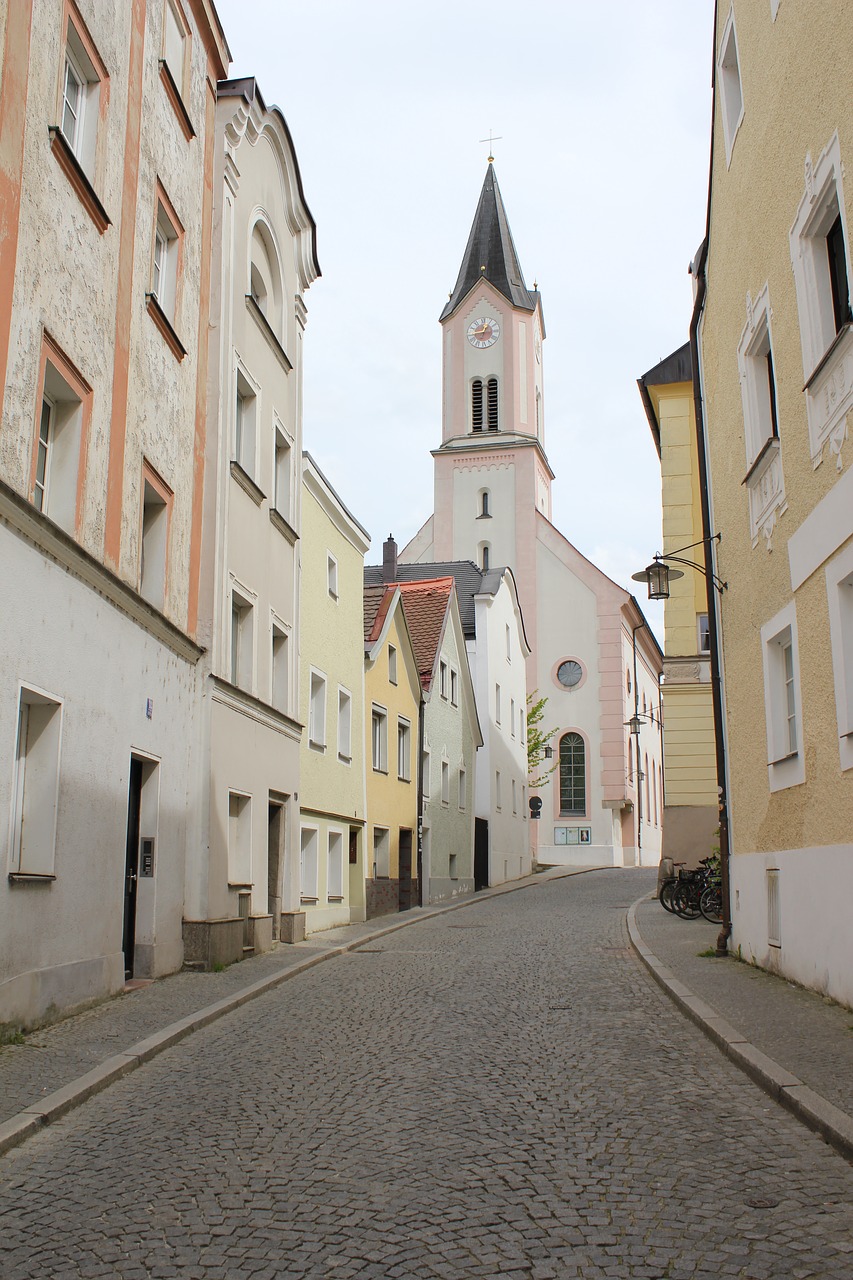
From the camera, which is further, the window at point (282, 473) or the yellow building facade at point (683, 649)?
the yellow building facade at point (683, 649)

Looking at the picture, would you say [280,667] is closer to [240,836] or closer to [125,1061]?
[240,836]

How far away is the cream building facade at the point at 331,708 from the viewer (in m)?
20.4

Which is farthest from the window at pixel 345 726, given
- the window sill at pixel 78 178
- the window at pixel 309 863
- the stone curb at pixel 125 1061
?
the window sill at pixel 78 178

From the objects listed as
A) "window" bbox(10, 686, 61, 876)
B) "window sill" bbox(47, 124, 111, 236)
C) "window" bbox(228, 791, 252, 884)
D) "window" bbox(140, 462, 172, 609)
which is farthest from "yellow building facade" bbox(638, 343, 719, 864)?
"window" bbox(10, 686, 61, 876)

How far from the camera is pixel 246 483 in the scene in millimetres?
16672

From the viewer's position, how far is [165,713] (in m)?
13.4

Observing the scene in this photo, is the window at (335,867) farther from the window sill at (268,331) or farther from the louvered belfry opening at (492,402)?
the louvered belfry opening at (492,402)

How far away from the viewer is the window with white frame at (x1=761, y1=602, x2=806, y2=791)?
12133 mm

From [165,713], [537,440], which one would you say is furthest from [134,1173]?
[537,440]

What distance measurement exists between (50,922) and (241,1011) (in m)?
2.09

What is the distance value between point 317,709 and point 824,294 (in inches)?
488

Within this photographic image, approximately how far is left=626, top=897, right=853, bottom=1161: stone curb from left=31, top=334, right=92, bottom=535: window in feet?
21.7

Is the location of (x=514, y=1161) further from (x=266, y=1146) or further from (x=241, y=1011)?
(x=241, y=1011)

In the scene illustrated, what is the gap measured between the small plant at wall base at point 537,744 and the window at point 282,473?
3129cm
